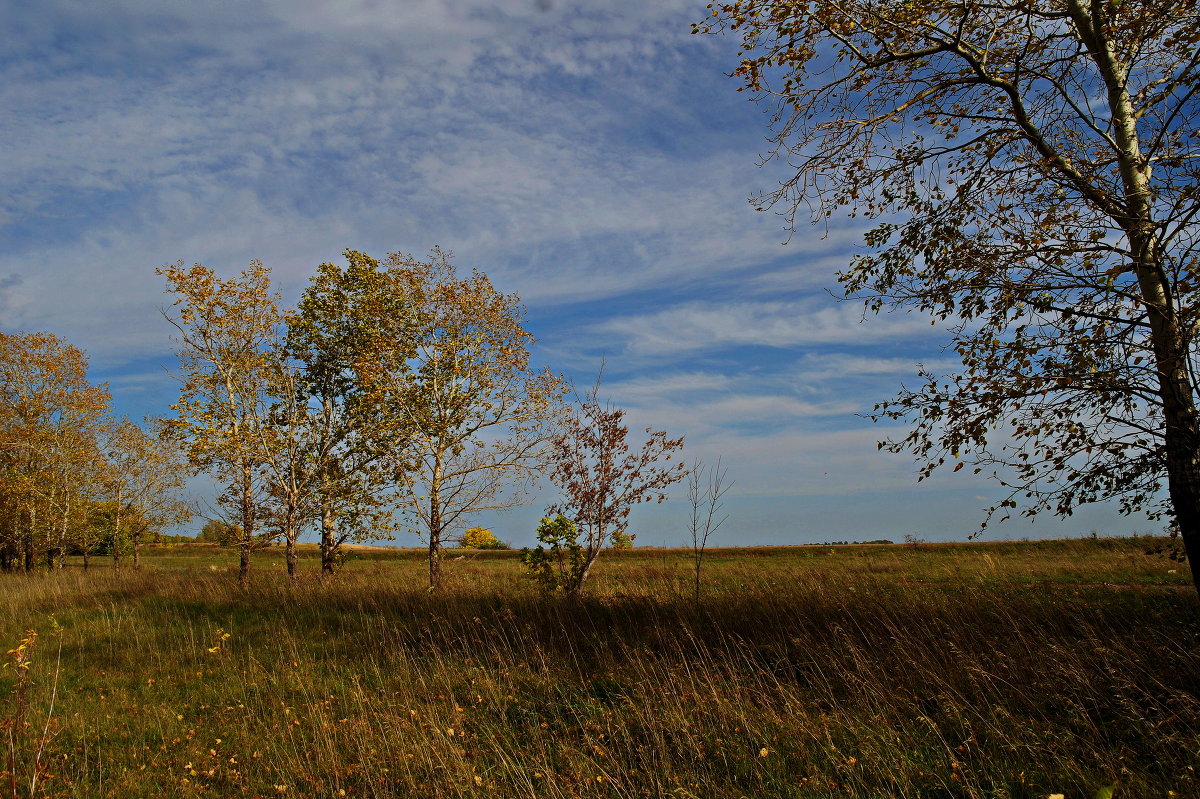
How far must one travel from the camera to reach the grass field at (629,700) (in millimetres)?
5141

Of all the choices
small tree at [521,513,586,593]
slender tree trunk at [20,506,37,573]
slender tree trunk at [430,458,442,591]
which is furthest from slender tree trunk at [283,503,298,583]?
slender tree trunk at [20,506,37,573]

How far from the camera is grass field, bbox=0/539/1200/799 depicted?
5.14 meters

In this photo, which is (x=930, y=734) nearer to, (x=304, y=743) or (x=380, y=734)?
(x=380, y=734)

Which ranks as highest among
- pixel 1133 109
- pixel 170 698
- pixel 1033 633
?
pixel 1133 109

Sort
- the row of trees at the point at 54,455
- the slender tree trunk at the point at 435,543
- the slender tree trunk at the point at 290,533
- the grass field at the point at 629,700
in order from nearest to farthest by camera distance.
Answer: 1. the grass field at the point at 629,700
2. the slender tree trunk at the point at 435,543
3. the slender tree trunk at the point at 290,533
4. the row of trees at the point at 54,455

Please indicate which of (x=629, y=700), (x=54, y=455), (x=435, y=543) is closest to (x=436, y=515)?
(x=435, y=543)

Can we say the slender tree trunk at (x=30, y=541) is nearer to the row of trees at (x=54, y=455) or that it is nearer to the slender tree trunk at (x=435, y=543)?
the row of trees at (x=54, y=455)

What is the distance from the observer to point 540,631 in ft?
33.2

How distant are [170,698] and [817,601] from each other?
9.36 metres

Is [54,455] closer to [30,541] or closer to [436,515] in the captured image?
[30,541]

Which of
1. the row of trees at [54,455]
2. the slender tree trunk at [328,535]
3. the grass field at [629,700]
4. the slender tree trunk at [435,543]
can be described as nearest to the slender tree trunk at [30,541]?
the row of trees at [54,455]

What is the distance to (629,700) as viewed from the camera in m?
6.72

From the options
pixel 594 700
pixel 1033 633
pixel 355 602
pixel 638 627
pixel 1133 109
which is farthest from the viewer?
pixel 355 602

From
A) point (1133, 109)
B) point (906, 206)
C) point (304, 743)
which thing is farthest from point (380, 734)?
point (1133, 109)
